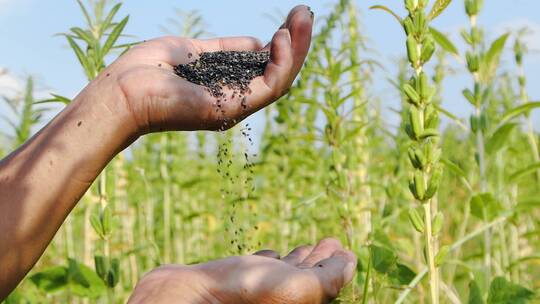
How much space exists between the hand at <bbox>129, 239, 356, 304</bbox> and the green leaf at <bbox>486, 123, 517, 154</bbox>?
0.86 meters

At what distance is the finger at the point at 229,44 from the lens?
2.40m

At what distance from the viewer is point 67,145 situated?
75.5 inches

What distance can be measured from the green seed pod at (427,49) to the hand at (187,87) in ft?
1.21

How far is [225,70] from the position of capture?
88.4 inches

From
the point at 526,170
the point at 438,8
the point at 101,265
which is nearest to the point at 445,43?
the point at 526,170

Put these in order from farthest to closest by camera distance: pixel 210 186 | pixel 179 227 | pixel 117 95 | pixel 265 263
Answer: pixel 210 186
pixel 179 227
pixel 117 95
pixel 265 263

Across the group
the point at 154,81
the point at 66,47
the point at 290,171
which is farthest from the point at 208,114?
the point at 290,171

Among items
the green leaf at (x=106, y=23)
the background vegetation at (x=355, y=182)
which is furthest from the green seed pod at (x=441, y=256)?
the green leaf at (x=106, y=23)

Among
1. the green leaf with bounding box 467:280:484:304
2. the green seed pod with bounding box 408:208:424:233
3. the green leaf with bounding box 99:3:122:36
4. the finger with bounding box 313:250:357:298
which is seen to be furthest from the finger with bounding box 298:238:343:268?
the green leaf with bounding box 99:3:122:36

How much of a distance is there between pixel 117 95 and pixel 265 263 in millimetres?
642

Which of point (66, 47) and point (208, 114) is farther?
point (66, 47)

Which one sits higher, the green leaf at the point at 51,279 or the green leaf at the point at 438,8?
the green leaf at the point at 438,8

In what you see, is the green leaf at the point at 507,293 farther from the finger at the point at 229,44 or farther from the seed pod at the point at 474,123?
the finger at the point at 229,44

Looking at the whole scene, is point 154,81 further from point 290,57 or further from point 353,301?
point 353,301
